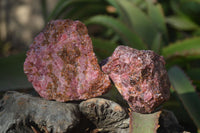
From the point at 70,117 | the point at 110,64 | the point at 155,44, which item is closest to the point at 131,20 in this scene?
the point at 155,44

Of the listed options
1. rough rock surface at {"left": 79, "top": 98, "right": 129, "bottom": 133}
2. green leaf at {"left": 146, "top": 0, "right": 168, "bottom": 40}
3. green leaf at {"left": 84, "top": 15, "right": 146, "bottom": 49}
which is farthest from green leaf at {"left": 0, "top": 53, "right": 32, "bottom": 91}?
green leaf at {"left": 146, "top": 0, "right": 168, "bottom": 40}

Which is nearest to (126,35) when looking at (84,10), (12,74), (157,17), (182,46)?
(182,46)

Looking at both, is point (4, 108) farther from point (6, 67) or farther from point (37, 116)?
point (6, 67)

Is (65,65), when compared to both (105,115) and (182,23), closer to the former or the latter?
(105,115)

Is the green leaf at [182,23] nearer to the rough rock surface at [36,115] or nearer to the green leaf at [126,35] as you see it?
the green leaf at [126,35]

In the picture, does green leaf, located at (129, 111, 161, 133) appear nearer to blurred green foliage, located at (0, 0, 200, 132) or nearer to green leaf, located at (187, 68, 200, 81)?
blurred green foliage, located at (0, 0, 200, 132)

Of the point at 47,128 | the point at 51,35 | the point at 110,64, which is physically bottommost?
the point at 47,128
